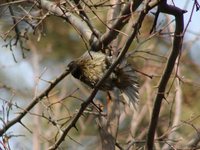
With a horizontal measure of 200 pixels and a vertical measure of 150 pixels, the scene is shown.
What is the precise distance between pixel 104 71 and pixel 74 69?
0.14 meters

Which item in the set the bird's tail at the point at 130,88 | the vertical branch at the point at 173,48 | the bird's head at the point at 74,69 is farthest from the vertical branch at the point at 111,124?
the vertical branch at the point at 173,48

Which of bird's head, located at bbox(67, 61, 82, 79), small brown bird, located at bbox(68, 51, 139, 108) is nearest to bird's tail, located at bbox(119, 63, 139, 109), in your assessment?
small brown bird, located at bbox(68, 51, 139, 108)

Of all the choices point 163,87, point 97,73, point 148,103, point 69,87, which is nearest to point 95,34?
point 97,73

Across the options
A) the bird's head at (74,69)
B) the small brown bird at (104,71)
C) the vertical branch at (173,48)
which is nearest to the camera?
the vertical branch at (173,48)

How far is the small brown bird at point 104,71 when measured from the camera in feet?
8.82

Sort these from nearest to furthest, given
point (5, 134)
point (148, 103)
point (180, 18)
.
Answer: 1. point (180, 18)
2. point (5, 134)
3. point (148, 103)

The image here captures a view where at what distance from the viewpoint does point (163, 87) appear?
90.1 inches

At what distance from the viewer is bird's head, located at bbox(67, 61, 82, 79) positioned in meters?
2.80

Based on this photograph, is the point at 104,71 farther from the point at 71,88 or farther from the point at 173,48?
the point at 71,88

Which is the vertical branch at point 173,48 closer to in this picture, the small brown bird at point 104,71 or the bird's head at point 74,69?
the small brown bird at point 104,71

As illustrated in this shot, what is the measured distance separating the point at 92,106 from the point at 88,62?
190 millimetres

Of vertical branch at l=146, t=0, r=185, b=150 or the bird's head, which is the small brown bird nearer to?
the bird's head

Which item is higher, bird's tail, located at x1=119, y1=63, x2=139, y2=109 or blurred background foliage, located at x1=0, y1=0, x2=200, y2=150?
bird's tail, located at x1=119, y1=63, x2=139, y2=109

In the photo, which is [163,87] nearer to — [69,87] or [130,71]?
[130,71]
